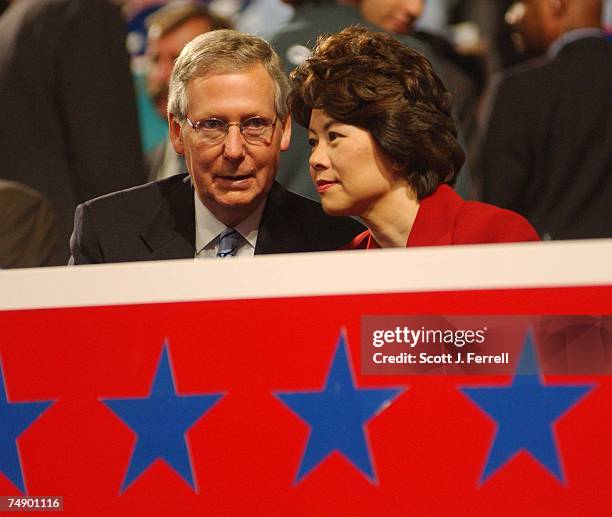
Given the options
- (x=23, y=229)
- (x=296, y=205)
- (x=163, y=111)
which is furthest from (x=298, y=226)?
(x=163, y=111)

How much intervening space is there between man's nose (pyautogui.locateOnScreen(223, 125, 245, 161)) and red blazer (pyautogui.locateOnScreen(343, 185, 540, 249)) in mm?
341

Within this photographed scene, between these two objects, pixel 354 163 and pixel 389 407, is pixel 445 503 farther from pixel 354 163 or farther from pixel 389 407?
pixel 354 163

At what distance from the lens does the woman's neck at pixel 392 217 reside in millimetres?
1942

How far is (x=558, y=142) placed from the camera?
3.23 m

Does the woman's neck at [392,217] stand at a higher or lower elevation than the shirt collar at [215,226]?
higher

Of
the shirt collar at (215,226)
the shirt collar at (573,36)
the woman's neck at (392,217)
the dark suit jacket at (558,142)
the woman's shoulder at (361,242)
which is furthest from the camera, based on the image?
the shirt collar at (573,36)

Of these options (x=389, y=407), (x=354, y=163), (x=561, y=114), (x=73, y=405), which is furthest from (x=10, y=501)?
(x=561, y=114)

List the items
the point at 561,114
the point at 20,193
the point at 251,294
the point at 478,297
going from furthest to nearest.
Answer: the point at 561,114 → the point at 20,193 → the point at 251,294 → the point at 478,297

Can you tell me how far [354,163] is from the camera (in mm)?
1950

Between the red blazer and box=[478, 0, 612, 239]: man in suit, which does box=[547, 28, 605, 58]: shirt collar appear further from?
the red blazer

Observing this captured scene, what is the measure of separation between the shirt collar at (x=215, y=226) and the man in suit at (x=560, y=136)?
120cm

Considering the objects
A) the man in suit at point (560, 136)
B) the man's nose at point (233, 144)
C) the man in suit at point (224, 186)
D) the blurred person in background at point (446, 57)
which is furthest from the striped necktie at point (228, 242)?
the man in suit at point (560, 136)

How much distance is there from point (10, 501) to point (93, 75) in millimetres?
1302

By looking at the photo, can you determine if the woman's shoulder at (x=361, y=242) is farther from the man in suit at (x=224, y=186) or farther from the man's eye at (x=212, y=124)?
the man's eye at (x=212, y=124)
